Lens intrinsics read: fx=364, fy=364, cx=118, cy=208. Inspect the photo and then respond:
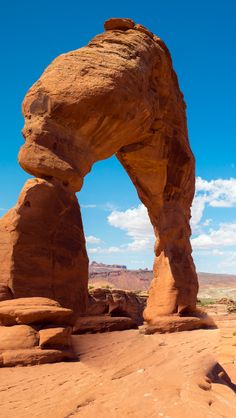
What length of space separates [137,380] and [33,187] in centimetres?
339

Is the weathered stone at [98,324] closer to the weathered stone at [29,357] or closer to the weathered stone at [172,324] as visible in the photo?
the weathered stone at [172,324]

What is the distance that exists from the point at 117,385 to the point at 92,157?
4.77m

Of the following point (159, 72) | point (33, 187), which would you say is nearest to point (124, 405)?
point (33, 187)

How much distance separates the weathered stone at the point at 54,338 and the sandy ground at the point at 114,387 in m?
0.30

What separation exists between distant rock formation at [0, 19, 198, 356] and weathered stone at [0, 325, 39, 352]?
0.95 meters

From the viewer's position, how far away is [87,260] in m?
6.83

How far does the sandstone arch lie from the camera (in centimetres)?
606

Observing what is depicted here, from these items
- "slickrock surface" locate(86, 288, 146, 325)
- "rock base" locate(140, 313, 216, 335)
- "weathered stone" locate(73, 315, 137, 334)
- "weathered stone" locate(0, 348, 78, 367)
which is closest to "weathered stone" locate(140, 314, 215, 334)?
"rock base" locate(140, 313, 216, 335)

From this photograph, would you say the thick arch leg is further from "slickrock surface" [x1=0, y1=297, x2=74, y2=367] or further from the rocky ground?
"slickrock surface" [x1=0, y1=297, x2=74, y2=367]

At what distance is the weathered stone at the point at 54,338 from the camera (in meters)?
4.62

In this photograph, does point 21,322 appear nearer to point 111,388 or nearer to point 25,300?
point 25,300

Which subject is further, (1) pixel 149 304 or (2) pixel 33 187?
(1) pixel 149 304

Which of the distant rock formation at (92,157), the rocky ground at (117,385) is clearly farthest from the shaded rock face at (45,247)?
the rocky ground at (117,385)

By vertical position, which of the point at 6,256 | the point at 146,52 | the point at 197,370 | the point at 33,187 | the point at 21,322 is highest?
the point at 146,52
